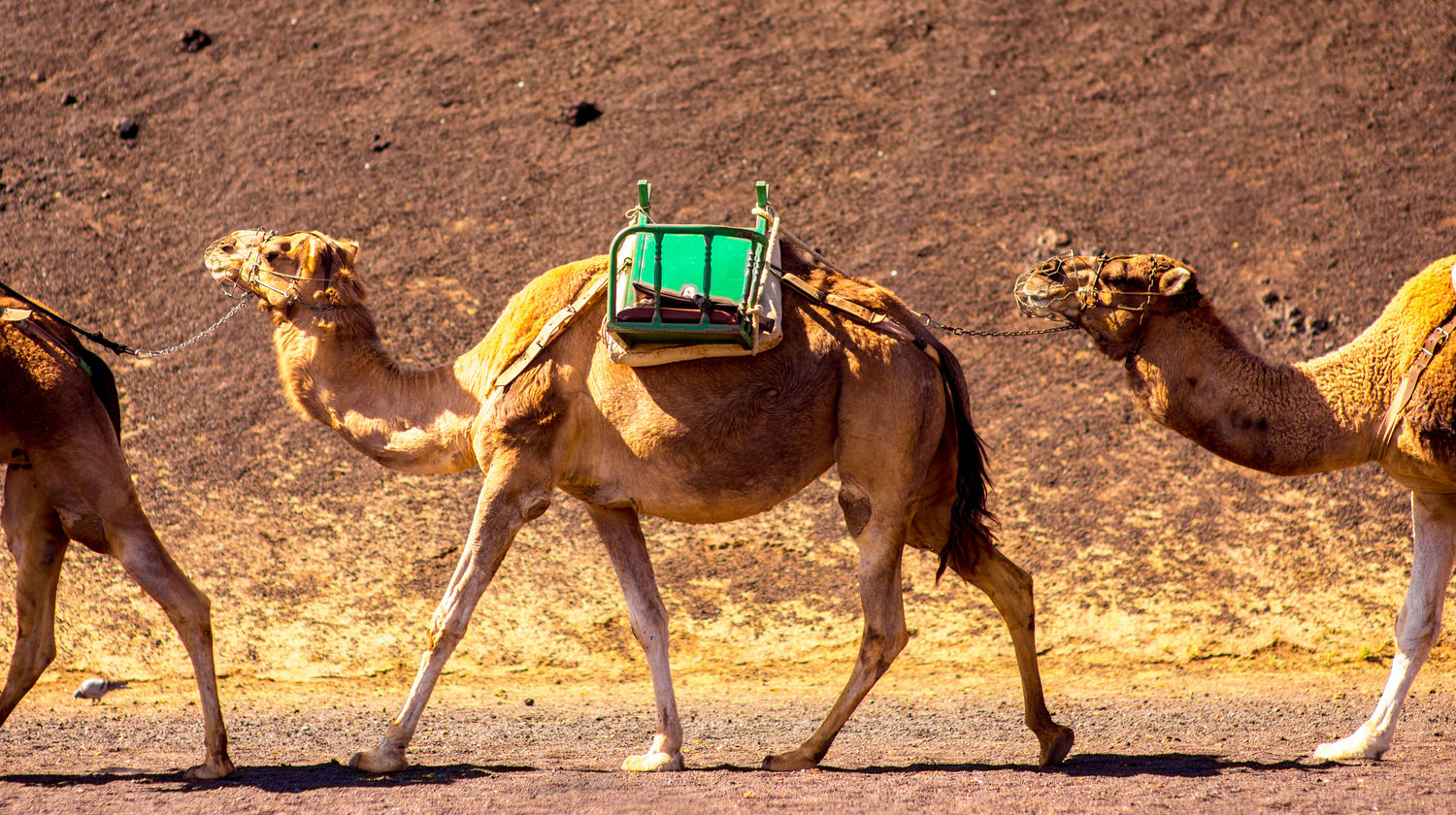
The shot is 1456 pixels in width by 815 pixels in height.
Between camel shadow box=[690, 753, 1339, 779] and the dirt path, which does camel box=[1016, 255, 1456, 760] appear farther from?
the dirt path

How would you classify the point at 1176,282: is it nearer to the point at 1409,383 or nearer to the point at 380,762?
the point at 1409,383

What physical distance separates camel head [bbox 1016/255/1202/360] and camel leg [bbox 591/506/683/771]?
230 centimetres

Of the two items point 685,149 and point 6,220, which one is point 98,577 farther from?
point 685,149

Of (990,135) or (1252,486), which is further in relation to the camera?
(990,135)

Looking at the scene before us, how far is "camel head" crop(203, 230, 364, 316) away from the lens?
7.04 m

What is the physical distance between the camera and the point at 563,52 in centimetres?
1888

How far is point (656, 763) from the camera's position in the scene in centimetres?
666

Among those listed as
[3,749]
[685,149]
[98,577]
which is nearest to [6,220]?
[98,577]

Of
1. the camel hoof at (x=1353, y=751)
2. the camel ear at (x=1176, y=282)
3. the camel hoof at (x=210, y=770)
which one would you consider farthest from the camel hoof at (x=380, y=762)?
the camel hoof at (x=1353, y=751)

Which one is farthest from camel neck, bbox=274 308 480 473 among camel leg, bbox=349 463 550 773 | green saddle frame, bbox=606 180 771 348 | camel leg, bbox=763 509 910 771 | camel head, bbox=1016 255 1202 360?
camel head, bbox=1016 255 1202 360

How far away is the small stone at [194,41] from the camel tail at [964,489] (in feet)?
52.8

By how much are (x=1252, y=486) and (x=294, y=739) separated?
8.89 metres

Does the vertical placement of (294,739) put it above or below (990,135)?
below

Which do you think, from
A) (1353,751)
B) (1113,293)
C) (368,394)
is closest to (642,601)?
(368,394)
